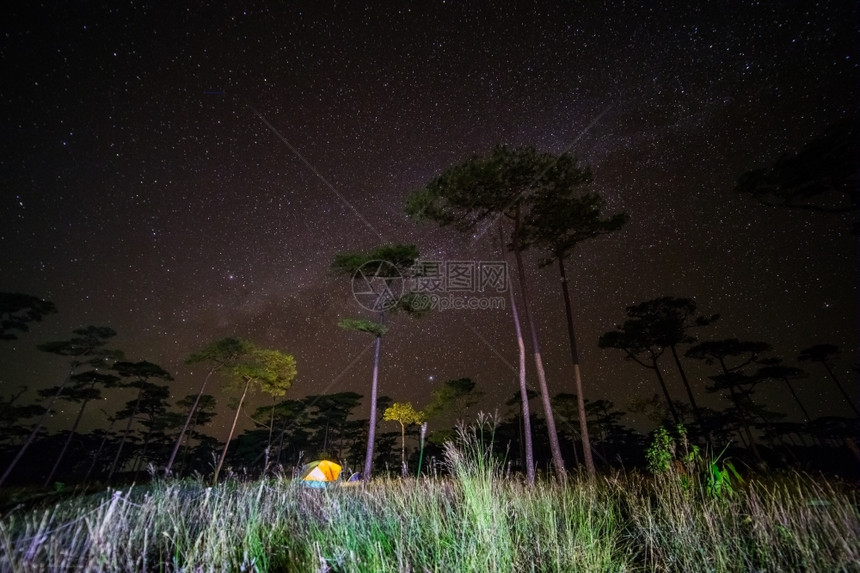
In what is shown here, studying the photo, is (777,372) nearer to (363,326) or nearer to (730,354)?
(730,354)

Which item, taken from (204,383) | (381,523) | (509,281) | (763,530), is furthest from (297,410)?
(763,530)

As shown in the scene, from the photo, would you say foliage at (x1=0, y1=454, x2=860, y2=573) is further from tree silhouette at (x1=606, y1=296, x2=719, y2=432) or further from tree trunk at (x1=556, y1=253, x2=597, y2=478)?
tree silhouette at (x1=606, y1=296, x2=719, y2=432)

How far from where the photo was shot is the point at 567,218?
14555 mm

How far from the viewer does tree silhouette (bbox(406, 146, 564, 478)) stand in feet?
43.7

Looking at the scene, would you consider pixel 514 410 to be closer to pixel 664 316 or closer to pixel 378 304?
pixel 664 316

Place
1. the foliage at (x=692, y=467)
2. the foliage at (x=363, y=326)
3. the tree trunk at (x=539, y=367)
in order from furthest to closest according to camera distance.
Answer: the foliage at (x=363, y=326) < the tree trunk at (x=539, y=367) < the foliage at (x=692, y=467)

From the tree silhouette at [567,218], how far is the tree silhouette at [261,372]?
1739 cm

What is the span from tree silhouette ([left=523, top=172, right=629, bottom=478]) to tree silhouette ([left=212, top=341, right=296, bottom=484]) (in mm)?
17388

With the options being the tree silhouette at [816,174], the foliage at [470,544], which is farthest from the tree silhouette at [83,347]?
the tree silhouette at [816,174]

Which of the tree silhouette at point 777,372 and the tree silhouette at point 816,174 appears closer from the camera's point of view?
the tree silhouette at point 816,174

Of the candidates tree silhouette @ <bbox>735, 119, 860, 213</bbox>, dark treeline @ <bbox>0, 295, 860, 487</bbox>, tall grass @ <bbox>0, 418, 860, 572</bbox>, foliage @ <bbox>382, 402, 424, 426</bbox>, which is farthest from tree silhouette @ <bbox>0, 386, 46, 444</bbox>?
tree silhouette @ <bbox>735, 119, 860, 213</bbox>

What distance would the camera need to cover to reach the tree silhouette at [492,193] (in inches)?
524

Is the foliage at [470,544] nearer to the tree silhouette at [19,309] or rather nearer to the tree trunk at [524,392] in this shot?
the tree trunk at [524,392]

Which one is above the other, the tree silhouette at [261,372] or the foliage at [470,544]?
the tree silhouette at [261,372]
